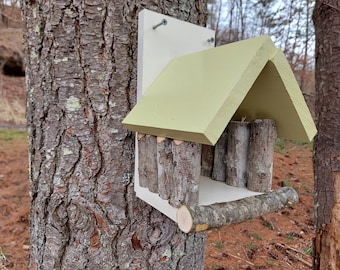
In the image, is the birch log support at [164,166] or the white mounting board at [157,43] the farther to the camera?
the white mounting board at [157,43]

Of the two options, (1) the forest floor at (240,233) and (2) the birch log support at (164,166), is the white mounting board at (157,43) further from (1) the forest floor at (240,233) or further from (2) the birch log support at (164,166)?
(1) the forest floor at (240,233)

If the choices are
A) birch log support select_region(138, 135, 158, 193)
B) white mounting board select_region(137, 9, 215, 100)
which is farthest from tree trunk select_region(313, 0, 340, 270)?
birch log support select_region(138, 135, 158, 193)

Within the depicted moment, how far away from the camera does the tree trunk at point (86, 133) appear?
0.78 meters

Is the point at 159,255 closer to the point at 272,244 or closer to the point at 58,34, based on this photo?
the point at 58,34

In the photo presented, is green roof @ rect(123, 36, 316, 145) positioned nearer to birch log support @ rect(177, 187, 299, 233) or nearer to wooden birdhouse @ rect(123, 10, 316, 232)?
wooden birdhouse @ rect(123, 10, 316, 232)

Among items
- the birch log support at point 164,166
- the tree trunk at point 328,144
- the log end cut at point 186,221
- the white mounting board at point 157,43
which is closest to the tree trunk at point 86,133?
the white mounting board at point 157,43

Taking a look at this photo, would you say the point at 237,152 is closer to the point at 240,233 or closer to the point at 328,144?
the point at 328,144

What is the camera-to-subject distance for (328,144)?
1.86 m

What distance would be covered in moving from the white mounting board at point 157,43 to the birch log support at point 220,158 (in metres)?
0.28

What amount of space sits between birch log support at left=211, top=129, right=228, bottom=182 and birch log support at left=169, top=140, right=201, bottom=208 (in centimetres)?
25

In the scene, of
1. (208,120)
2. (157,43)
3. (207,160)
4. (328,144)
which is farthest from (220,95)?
(328,144)

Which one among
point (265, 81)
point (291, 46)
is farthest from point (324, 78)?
point (291, 46)

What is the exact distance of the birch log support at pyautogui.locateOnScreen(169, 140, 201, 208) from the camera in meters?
0.64

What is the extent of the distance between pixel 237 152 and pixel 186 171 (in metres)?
0.24
